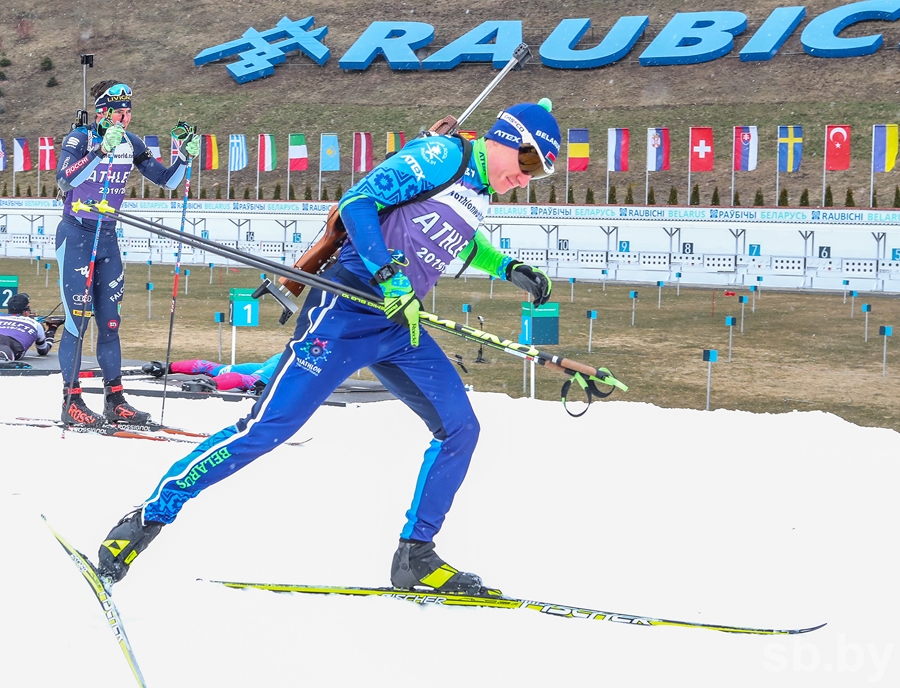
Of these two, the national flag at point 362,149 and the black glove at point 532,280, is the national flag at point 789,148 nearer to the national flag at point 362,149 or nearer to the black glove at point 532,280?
the national flag at point 362,149

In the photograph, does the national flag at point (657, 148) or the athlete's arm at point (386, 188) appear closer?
the athlete's arm at point (386, 188)

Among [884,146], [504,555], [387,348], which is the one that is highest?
[884,146]

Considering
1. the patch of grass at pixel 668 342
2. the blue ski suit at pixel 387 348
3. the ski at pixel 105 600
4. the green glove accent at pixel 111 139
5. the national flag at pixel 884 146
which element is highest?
the national flag at pixel 884 146

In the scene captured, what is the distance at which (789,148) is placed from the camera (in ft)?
93.4

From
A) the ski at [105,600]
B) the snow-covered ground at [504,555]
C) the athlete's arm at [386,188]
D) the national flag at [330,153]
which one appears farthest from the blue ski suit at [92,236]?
the national flag at [330,153]

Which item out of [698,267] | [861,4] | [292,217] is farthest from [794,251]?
[861,4]

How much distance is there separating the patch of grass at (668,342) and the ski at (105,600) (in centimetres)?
372

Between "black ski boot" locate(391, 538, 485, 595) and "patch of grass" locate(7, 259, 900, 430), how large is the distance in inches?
120

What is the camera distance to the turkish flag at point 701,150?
2933 centimetres

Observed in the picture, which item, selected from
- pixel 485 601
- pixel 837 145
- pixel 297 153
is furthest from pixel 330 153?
pixel 485 601

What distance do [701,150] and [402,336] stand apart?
1073 inches

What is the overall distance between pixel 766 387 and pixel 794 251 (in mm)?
16279

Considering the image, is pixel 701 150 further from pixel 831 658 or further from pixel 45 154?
pixel 831 658

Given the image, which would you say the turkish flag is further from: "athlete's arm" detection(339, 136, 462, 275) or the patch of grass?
"athlete's arm" detection(339, 136, 462, 275)
